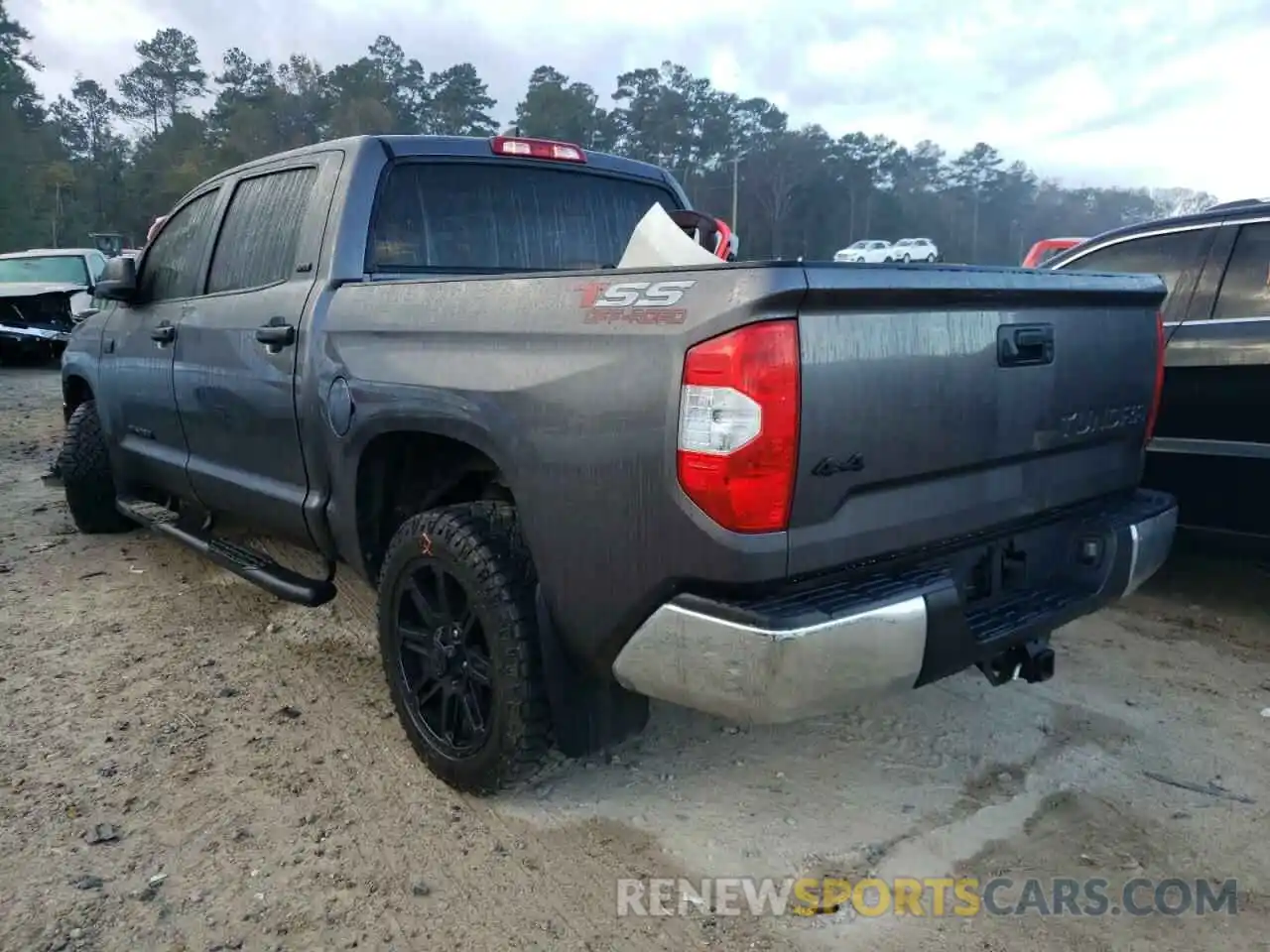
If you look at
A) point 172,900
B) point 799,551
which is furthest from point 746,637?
point 172,900

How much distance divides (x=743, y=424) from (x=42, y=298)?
16508 millimetres

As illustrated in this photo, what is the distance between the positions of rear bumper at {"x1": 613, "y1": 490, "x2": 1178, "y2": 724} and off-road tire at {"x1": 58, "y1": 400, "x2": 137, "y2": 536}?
169 inches

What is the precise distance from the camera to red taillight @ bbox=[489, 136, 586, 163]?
12.6ft

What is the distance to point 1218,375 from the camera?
164 inches

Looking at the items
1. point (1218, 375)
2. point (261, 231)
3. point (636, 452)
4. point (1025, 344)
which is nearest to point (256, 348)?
point (261, 231)

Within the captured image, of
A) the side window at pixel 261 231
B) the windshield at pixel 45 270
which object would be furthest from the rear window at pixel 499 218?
the windshield at pixel 45 270

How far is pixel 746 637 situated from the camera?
Result: 6.78 ft

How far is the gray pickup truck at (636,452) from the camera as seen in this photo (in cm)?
211

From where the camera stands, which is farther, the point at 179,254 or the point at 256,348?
the point at 179,254

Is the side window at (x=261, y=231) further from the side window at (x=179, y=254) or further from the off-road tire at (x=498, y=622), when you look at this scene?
the off-road tire at (x=498, y=622)

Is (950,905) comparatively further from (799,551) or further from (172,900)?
(172,900)

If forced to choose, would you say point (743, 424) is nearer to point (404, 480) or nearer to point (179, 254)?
point (404, 480)

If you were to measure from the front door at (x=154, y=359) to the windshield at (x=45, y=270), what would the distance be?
41.3 ft

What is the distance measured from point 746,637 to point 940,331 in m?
0.91
